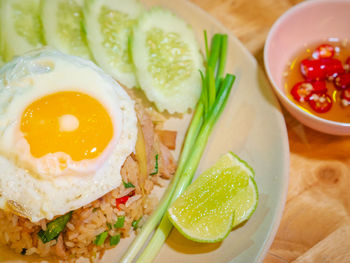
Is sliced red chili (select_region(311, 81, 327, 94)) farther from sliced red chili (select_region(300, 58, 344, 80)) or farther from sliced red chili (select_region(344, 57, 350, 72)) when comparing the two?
sliced red chili (select_region(344, 57, 350, 72))

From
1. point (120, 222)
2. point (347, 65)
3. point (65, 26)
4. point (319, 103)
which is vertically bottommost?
point (120, 222)

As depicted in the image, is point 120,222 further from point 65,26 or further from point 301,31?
point 301,31

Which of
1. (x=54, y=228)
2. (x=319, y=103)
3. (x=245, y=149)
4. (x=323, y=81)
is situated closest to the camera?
(x=54, y=228)

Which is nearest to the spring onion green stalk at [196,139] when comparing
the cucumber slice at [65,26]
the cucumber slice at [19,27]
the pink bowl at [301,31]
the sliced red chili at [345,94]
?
the pink bowl at [301,31]

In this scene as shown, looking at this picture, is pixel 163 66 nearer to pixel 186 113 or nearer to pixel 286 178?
pixel 186 113

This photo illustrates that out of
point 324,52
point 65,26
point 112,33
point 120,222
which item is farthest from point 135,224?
point 324,52

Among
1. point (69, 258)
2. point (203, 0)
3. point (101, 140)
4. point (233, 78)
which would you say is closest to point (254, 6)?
point (203, 0)

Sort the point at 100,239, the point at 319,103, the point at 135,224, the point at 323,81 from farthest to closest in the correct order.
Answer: the point at 323,81
the point at 319,103
the point at 135,224
the point at 100,239
